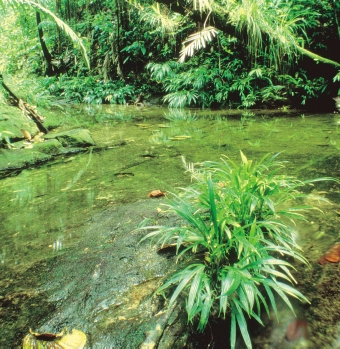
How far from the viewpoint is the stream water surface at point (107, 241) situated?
0.98 meters

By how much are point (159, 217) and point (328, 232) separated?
2.82ft

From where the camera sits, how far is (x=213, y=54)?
7902 millimetres

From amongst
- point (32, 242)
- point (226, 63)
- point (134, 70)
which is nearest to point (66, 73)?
point (134, 70)

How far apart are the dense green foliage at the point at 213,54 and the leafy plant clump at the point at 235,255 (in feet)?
13.8

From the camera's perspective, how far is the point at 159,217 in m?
1.64

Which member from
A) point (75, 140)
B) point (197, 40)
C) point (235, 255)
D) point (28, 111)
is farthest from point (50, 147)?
point (197, 40)

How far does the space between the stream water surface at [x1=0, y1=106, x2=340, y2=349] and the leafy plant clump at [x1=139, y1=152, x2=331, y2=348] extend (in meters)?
0.09

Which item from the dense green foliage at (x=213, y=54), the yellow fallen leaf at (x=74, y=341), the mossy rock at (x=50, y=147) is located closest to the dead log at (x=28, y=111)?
the mossy rock at (x=50, y=147)

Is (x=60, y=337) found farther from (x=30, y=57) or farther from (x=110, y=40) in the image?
(x=30, y=57)

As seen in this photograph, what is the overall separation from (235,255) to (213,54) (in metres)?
7.64

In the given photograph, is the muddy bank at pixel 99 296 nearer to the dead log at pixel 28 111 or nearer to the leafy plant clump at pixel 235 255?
the leafy plant clump at pixel 235 255

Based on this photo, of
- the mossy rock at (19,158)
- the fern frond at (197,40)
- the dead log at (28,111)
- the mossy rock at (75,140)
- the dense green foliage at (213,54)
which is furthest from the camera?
the dense green foliage at (213,54)

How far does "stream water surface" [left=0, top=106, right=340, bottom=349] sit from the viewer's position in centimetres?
98

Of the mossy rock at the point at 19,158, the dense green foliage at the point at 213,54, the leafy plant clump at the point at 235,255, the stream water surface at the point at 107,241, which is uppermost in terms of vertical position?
the dense green foliage at the point at 213,54
